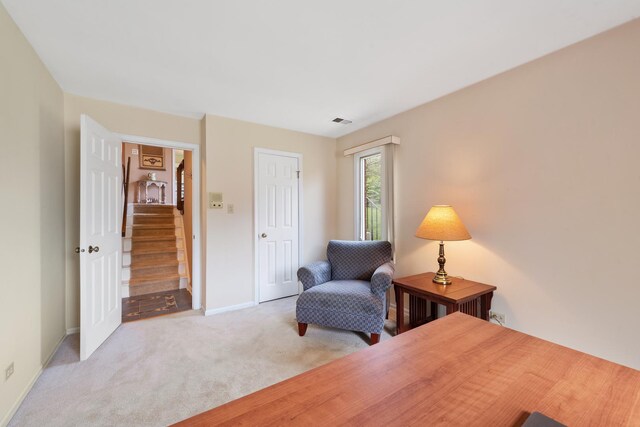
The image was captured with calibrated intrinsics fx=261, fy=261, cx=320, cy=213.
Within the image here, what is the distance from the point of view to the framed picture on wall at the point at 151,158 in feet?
22.5

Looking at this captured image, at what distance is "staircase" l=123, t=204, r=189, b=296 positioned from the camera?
3875mm

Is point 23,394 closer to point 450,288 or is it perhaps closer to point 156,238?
point 450,288

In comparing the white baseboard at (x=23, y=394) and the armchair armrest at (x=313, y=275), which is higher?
the armchair armrest at (x=313, y=275)

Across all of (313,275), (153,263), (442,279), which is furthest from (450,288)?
(153,263)

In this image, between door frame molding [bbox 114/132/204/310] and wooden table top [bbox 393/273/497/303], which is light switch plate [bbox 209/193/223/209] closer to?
door frame molding [bbox 114/132/204/310]

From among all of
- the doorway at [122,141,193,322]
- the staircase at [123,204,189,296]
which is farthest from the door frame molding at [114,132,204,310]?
the staircase at [123,204,189,296]

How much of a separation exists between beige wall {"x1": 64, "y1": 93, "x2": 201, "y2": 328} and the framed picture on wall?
4.81 metres

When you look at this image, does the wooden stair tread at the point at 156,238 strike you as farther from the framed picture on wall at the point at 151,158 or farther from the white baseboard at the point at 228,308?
the framed picture on wall at the point at 151,158

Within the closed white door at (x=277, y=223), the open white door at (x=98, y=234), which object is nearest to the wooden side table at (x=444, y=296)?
the closed white door at (x=277, y=223)

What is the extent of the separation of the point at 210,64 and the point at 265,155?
1.43m

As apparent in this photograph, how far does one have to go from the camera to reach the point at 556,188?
72.4 inches

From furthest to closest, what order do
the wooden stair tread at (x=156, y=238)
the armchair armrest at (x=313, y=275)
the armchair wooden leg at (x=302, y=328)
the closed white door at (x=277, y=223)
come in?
1. the wooden stair tread at (x=156, y=238)
2. the closed white door at (x=277, y=223)
3. the armchair armrest at (x=313, y=275)
4. the armchair wooden leg at (x=302, y=328)

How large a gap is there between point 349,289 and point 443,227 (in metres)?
0.98

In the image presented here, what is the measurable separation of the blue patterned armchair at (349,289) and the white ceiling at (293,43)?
163 centimetres
